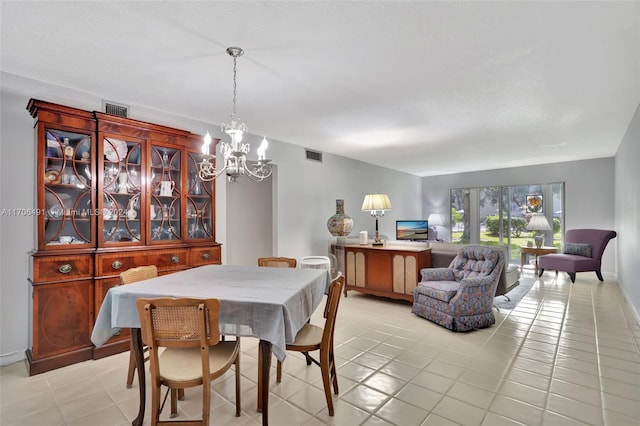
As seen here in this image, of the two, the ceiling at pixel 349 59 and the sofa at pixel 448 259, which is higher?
the ceiling at pixel 349 59

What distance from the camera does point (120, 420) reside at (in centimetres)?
202

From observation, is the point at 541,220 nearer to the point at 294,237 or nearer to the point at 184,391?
the point at 294,237

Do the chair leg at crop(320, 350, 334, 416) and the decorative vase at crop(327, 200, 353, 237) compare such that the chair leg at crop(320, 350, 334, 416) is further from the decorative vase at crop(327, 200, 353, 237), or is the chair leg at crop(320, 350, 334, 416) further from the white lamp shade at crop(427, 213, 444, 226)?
the white lamp shade at crop(427, 213, 444, 226)

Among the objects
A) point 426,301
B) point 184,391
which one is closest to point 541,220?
point 426,301

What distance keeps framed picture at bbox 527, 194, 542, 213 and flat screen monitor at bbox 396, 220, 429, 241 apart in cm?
269

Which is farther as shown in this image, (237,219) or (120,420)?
(237,219)

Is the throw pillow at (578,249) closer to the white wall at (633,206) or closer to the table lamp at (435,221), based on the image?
the white wall at (633,206)

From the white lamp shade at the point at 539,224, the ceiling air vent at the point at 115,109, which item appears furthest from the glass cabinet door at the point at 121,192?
the white lamp shade at the point at 539,224

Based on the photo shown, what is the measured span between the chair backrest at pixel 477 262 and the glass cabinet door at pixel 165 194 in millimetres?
3450

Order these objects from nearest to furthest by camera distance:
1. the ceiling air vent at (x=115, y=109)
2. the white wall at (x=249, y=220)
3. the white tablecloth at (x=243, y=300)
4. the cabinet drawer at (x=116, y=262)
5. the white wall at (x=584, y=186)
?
the white tablecloth at (x=243, y=300) < the cabinet drawer at (x=116, y=262) < the ceiling air vent at (x=115, y=109) < the white wall at (x=249, y=220) < the white wall at (x=584, y=186)

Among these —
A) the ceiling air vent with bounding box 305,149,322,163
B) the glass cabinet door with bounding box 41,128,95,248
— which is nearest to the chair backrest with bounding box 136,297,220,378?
the glass cabinet door with bounding box 41,128,95,248

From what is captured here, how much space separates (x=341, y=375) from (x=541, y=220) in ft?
21.4

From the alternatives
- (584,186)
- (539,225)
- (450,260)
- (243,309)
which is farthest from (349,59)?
(584,186)

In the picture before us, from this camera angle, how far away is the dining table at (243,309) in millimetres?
1802
